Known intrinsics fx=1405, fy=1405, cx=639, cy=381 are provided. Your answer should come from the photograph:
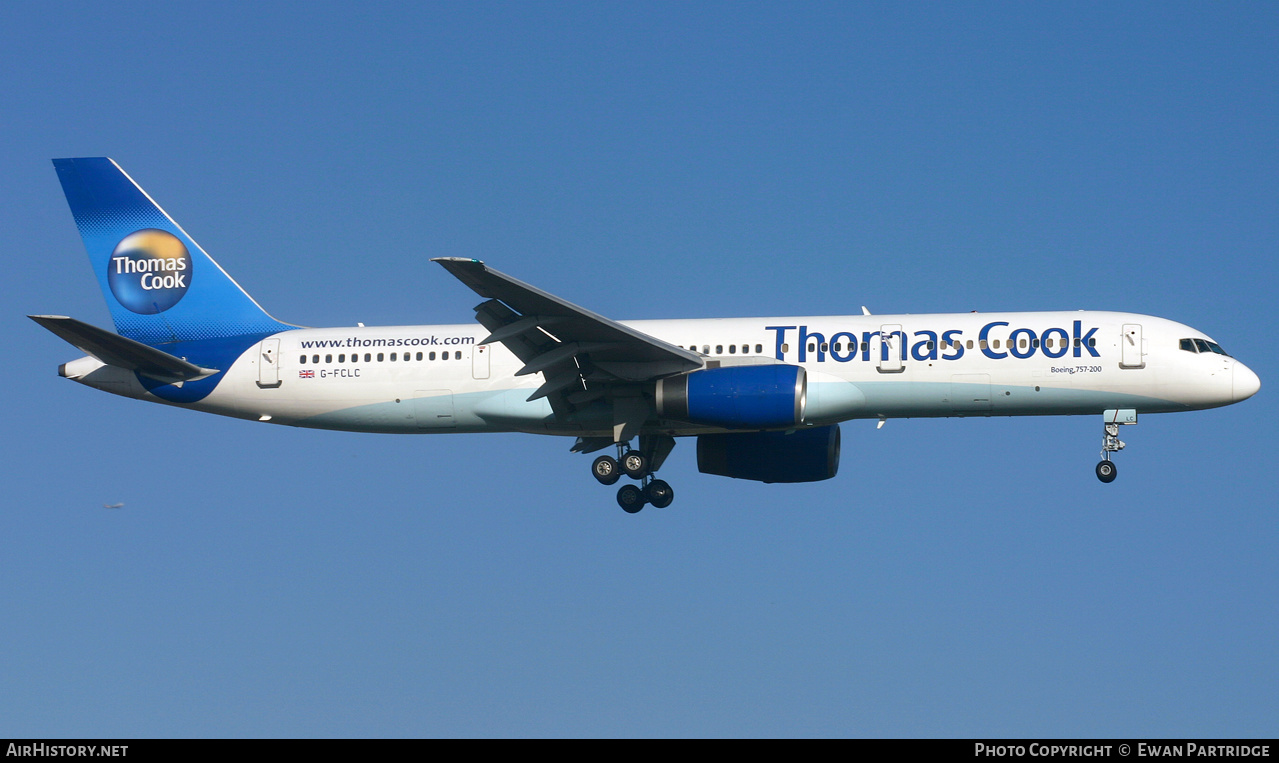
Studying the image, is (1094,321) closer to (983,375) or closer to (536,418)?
(983,375)

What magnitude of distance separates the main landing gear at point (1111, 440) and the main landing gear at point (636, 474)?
11088mm

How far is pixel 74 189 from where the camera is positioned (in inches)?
1575

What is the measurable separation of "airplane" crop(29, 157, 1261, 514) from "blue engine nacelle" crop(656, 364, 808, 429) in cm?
5

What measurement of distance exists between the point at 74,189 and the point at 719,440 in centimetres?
1966

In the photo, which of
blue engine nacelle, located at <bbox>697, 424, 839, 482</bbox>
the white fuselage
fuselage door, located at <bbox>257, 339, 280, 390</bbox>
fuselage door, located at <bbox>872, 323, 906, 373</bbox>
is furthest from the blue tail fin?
fuselage door, located at <bbox>872, 323, 906, 373</bbox>

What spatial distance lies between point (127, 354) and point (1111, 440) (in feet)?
82.1

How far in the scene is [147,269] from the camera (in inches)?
1564

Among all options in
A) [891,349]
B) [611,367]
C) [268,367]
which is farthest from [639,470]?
[268,367]

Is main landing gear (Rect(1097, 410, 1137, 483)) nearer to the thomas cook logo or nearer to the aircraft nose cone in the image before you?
the aircraft nose cone

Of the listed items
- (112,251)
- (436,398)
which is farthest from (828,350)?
(112,251)

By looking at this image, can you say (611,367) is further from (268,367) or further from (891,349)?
(268,367)

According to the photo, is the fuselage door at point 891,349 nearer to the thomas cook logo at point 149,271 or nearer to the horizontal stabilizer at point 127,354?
the horizontal stabilizer at point 127,354

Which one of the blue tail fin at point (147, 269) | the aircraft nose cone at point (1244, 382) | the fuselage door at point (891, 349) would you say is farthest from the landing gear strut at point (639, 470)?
the aircraft nose cone at point (1244, 382)

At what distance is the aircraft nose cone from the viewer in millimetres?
34094
